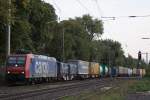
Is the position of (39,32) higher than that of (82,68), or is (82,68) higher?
(39,32)

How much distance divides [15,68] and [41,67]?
20.3 ft

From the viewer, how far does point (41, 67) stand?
56688mm

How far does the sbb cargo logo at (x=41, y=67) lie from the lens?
54.3 meters

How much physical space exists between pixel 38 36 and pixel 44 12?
4.02 metres

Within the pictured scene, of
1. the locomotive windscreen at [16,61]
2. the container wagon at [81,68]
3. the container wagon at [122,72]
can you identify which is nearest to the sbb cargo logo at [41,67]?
the locomotive windscreen at [16,61]

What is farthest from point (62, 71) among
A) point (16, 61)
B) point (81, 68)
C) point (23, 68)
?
point (23, 68)

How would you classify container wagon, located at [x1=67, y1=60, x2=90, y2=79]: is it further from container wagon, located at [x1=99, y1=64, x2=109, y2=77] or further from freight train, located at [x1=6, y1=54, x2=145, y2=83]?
container wagon, located at [x1=99, y1=64, x2=109, y2=77]

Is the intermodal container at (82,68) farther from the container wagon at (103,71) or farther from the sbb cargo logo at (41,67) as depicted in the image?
the sbb cargo logo at (41,67)

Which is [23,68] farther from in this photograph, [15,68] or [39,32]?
[39,32]

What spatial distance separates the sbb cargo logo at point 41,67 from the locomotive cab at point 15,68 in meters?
3.21

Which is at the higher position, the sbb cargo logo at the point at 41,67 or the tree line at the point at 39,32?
the tree line at the point at 39,32

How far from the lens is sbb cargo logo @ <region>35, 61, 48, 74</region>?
5434 cm

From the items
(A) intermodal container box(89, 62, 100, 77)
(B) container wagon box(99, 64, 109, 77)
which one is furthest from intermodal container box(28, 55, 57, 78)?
(B) container wagon box(99, 64, 109, 77)

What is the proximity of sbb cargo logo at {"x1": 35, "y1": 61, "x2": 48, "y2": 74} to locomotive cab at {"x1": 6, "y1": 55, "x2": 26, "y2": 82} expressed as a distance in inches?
126
